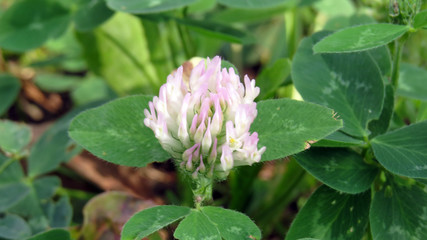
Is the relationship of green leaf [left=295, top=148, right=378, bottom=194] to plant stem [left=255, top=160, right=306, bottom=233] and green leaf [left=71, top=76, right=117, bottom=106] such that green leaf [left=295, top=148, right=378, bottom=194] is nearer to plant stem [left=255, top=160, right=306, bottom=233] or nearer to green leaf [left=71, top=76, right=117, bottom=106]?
plant stem [left=255, top=160, right=306, bottom=233]

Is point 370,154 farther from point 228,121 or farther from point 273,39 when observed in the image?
point 273,39

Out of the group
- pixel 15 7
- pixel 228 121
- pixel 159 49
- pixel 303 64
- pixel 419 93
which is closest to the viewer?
pixel 228 121

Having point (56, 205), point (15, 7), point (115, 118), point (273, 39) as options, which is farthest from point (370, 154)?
point (273, 39)

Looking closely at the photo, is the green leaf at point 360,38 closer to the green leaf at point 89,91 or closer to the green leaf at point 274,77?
the green leaf at point 274,77

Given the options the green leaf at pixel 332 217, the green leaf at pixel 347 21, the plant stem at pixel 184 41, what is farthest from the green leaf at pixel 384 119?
the plant stem at pixel 184 41

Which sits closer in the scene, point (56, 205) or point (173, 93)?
point (173, 93)

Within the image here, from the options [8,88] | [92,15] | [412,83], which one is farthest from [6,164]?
[412,83]

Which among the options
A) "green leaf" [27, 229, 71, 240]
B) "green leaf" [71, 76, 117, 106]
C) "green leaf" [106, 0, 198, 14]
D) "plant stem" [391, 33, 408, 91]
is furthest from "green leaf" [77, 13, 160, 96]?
"plant stem" [391, 33, 408, 91]
